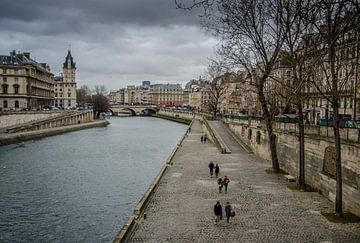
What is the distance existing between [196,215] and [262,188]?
7.16m

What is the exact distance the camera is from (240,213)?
18.8 metres

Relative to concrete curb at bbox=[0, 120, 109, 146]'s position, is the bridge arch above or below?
above

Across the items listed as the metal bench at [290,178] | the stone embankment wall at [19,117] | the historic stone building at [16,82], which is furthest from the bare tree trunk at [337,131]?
the historic stone building at [16,82]

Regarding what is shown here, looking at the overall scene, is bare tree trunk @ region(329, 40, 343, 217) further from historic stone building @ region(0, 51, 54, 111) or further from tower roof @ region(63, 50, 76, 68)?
tower roof @ region(63, 50, 76, 68)

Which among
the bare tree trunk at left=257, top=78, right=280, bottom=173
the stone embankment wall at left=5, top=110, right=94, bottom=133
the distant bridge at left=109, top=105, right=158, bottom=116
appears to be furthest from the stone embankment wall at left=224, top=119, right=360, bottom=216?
the distant bridge at left=109, top=105, right=158, bottom=116

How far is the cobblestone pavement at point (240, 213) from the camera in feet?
51.1

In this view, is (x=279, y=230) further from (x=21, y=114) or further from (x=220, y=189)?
(x=21, y=114)

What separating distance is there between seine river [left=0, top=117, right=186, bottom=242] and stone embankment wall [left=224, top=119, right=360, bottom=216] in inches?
417

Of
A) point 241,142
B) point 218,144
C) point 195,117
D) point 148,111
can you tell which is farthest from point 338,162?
point 148,111

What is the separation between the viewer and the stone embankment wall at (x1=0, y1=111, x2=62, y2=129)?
70000mm

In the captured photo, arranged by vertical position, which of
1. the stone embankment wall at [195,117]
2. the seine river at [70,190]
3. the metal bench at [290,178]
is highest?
the stone embankment wall at [195,117]

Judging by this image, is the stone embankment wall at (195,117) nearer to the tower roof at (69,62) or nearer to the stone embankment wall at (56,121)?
the stone embankment wall at (56,121)

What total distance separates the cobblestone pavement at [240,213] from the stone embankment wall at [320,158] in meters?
1.06

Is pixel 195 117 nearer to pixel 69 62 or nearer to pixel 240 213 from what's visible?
pixel 69 62
